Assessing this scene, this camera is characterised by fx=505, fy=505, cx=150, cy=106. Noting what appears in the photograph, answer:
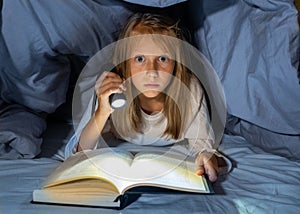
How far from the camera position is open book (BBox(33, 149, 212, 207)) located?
2.49ft

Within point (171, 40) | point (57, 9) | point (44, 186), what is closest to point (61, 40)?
point (57, 9)

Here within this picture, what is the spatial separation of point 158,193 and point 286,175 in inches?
9.6

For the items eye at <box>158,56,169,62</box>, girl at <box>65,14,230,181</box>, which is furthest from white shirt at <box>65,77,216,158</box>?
eye at <box>158,56,169,62</box>

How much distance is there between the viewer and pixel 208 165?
86cm

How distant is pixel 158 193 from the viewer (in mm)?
798

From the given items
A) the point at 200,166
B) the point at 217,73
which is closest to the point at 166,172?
the point at 200,166

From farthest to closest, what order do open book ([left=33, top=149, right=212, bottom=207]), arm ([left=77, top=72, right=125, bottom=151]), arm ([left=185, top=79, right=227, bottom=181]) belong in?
arm ([left=77, top=72, right=125, bottom=151]) → arm ([left=185, top=79, right=227, bottom=181]) → open book ([left=33, top=149, right=212, bottom=207])

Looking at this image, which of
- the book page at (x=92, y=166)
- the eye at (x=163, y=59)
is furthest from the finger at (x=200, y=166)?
the eye at (x=163, y=59)

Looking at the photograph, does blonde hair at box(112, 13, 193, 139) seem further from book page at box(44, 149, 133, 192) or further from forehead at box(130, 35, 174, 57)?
book page at box(44, 149, 133, 192)

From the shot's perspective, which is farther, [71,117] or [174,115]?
[71,117]

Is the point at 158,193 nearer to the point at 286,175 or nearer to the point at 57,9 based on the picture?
the point at 286,175

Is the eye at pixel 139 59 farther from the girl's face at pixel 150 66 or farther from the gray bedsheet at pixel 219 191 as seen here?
the gray bedsheet at pixel 219 191

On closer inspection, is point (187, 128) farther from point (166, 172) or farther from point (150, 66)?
point (166, 172)

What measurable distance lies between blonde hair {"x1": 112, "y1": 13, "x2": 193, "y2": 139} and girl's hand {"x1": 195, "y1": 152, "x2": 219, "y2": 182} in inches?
6.8
